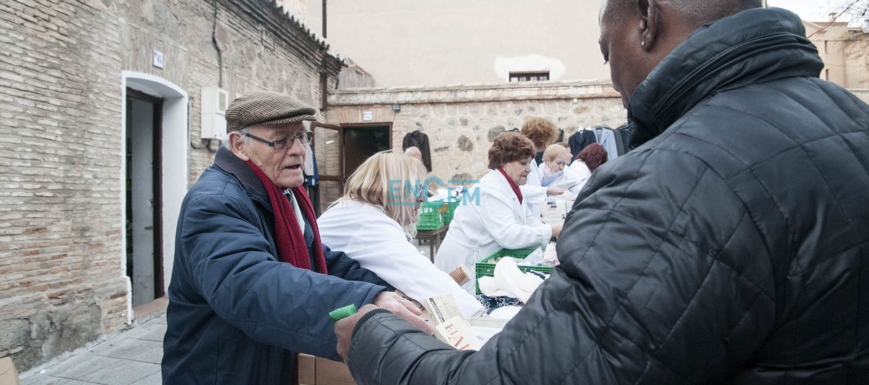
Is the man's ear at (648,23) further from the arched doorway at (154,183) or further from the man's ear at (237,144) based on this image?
the arched doorway at (154,183)

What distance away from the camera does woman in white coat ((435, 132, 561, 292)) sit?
3.82 m

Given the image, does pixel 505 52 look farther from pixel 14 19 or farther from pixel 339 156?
pixel 14 19

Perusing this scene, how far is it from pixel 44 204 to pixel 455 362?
4759mm

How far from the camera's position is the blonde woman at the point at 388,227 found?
7.79 feet

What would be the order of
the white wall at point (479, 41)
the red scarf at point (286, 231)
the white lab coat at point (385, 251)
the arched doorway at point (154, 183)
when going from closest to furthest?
the red scarf at point (286, 231), the white lab coat at point (385, 251), the arched doorway at point (154, 183), the white wall at point (479, 41)

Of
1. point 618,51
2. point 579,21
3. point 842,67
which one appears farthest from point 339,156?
point 842,67

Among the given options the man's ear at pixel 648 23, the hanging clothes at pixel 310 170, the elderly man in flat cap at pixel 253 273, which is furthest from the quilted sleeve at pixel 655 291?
the hanging clothes at pixel 310 170

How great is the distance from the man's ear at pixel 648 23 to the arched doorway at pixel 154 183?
6138mm

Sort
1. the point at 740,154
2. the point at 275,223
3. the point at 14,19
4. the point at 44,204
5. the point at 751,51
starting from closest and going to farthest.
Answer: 1. the point at 740,154
2. the point at 751,51
3. the point at 275,223
4. the point at 14,19
5. the point at 44,204

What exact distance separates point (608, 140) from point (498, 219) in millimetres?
5697

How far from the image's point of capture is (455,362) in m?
0.82

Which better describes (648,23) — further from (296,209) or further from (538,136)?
A: (538,136)

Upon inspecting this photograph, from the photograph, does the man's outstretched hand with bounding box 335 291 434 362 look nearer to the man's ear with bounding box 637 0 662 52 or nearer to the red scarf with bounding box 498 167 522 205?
the man's ear with bounding box 637 0 662 52

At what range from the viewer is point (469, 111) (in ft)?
37.4
